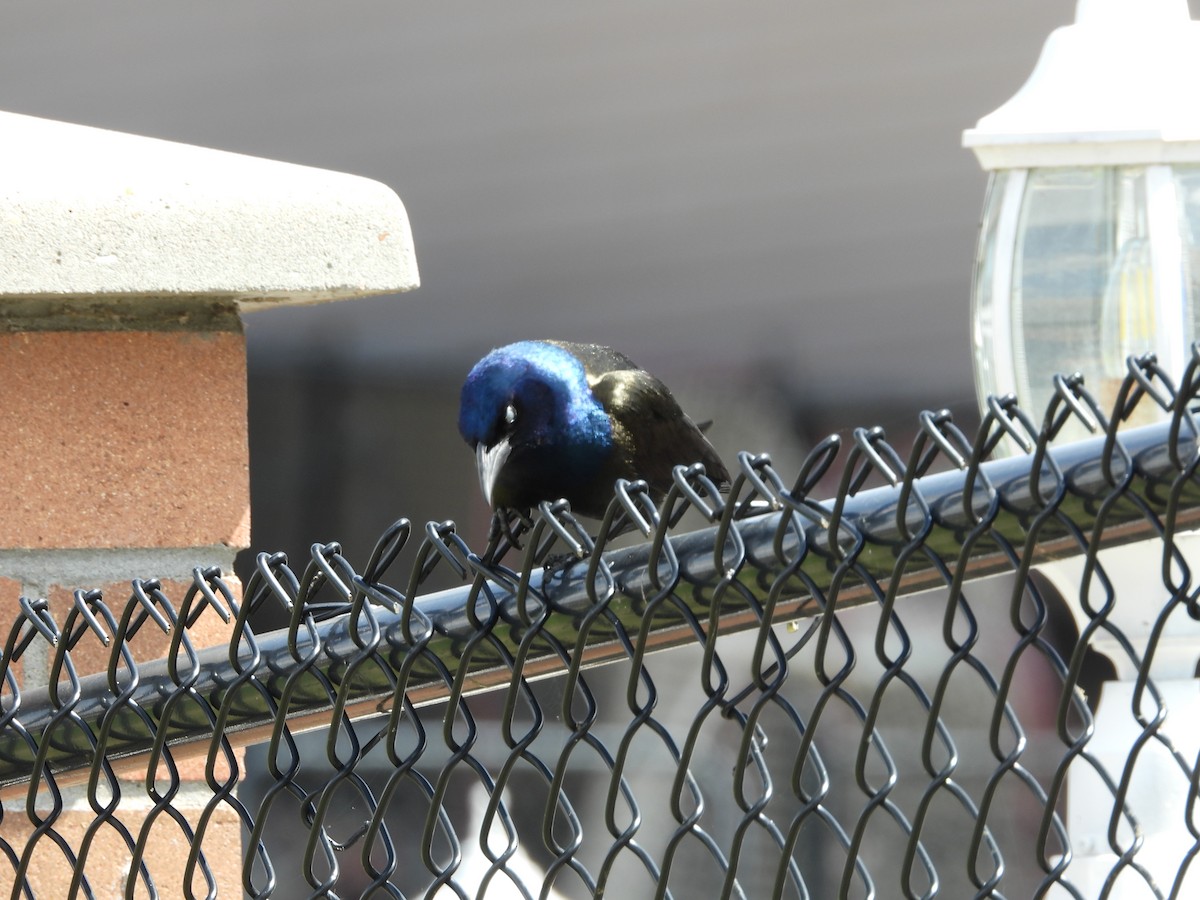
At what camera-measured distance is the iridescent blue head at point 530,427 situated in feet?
7.91

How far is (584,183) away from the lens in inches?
177

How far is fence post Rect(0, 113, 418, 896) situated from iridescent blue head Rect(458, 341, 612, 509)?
800mm

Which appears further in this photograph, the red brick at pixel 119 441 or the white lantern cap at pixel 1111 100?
the white lantern cap at pixel 1111 100

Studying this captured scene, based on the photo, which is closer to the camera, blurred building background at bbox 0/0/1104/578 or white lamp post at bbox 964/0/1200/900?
white lamp post at bbox 964/0/1200/900

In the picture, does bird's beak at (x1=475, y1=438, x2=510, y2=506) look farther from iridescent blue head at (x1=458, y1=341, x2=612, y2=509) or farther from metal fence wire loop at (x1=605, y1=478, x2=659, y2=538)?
metal fence wire loop at (x1=605, y1=478, x2=659, y2=538)

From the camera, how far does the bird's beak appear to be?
231cm

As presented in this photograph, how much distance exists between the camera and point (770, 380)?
14.9 ft

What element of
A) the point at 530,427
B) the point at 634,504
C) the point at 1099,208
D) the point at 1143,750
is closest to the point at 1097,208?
the point at 1099,208

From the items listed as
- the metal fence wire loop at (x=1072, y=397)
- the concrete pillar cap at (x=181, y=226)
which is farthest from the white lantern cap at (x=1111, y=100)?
the metal fence wire loop at (x=1072, y=397)

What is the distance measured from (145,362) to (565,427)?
Result: 3.31 ft

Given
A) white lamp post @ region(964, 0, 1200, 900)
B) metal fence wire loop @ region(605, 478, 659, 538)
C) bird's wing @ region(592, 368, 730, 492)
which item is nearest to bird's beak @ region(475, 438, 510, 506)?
bird's wing @ region(592, 368, 730, 492)

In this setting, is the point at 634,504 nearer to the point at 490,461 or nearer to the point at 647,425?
the point at 490,461

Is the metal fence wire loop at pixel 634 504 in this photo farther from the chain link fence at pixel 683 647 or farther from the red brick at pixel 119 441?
the red brick at pixel 119 441

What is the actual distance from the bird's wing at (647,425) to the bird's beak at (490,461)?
25 centimetres
